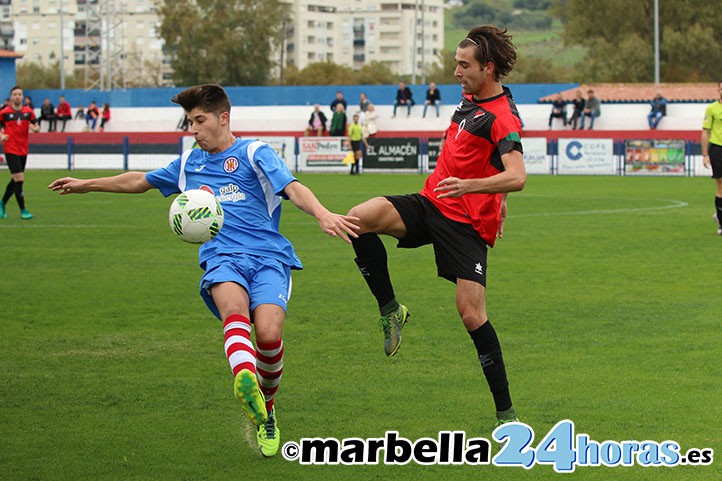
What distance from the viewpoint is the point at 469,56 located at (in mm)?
6684

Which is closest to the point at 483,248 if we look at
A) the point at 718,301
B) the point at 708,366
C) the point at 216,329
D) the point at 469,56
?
the point at 469,56

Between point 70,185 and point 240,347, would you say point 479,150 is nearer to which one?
point 240,347

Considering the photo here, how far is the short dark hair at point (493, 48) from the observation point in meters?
6.70

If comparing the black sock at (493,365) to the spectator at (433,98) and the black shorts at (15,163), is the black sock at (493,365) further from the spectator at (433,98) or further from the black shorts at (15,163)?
the spectator at (433,98)

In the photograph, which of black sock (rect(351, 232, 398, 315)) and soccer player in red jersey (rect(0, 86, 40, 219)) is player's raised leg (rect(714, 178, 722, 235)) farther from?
soccer player in red jersey (rect(0, 86, 40, 219))

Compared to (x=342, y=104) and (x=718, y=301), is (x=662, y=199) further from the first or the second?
(x=342, y=104)

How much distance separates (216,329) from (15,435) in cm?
358

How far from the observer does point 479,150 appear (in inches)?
269

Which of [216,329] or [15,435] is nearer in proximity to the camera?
[15,435]

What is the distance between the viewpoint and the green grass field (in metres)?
6.38

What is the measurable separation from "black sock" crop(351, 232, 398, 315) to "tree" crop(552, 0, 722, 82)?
69.3 meters

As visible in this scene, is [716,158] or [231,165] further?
[716,158]

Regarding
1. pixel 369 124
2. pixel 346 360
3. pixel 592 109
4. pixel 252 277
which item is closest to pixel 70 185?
pixel 252 277

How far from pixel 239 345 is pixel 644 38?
7576 cm
